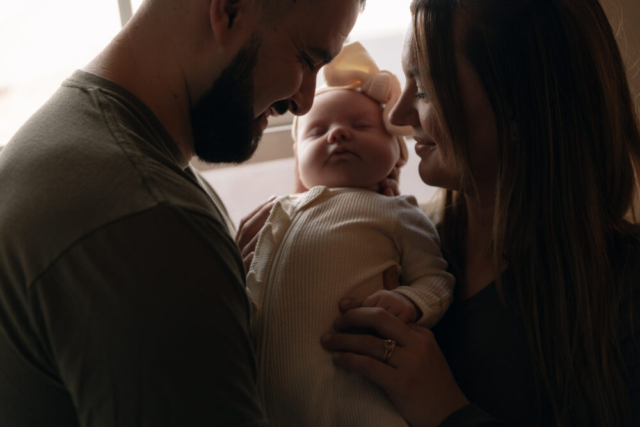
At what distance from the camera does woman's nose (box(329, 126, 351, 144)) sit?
1.61 m

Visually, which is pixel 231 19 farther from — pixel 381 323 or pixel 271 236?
pixel 381 323

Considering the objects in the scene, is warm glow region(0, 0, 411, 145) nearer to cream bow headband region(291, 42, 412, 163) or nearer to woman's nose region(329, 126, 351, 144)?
cream bow headband region(291, 42, 412, 163)

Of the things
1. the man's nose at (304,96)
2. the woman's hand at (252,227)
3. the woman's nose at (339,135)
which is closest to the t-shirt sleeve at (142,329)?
the man's nose at (304,96)

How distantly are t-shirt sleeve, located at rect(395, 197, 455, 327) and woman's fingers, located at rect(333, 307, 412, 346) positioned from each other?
10 cm

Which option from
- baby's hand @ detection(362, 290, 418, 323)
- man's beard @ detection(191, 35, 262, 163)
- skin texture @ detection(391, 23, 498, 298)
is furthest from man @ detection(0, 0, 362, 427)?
skin texture @ detection(391, 23, 498, 298)

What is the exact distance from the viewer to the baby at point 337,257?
1.19 m

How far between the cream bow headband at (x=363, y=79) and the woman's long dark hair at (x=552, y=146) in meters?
0.37

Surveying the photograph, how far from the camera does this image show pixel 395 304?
4.13 feet

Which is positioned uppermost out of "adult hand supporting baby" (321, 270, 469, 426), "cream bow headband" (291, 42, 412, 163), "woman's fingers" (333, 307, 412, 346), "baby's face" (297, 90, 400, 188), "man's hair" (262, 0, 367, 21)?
"man's hair" (262, 0, 367, 21)

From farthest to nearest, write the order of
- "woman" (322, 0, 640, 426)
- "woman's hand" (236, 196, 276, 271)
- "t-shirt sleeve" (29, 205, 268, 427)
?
1. "woman's hand" (236, 196, 276, 271)
2. "woman" (322, 0, 640, 426)
3. "t-shirt sleeve" (29, 205, 268, 427)

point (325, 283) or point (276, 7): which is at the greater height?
point (276, 7)

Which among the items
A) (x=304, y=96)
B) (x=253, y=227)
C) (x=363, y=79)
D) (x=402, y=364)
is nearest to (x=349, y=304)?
(x=402, y=364)

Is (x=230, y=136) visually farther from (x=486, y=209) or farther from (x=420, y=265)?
(x=486, y=209)

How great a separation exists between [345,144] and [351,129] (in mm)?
71
